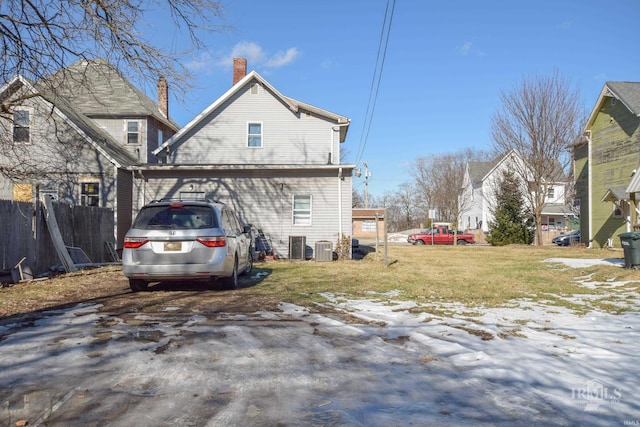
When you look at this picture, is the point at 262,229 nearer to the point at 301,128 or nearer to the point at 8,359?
the point at 301,128

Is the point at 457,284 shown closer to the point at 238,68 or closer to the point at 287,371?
the point at 287,371

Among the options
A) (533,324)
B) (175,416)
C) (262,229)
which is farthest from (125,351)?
(262,229)

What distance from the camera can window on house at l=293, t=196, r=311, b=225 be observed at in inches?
744

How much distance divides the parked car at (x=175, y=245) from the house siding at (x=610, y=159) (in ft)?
70.1

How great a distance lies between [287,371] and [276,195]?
48.1 ft

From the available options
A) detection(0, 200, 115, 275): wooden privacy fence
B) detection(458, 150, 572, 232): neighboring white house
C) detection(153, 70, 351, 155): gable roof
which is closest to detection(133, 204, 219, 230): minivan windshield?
detection(0, 200, 115, 275): wooden privacy fence

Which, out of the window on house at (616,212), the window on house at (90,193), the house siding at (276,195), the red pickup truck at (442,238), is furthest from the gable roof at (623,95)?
the window on house at (90,193)

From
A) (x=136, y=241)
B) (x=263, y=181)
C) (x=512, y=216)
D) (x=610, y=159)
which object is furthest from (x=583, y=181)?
(x=136, y=241)

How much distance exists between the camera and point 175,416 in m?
3.34

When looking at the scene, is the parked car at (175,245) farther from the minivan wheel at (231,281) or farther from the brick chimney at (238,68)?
the brick chimney at (238,68)

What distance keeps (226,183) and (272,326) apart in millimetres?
13236

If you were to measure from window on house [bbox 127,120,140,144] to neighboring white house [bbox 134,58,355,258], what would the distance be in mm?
4496

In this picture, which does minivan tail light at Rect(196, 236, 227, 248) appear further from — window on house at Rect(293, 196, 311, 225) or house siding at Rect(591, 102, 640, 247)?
house siding at Rect(591, 102, 640, 247)

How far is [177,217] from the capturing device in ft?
28.3
